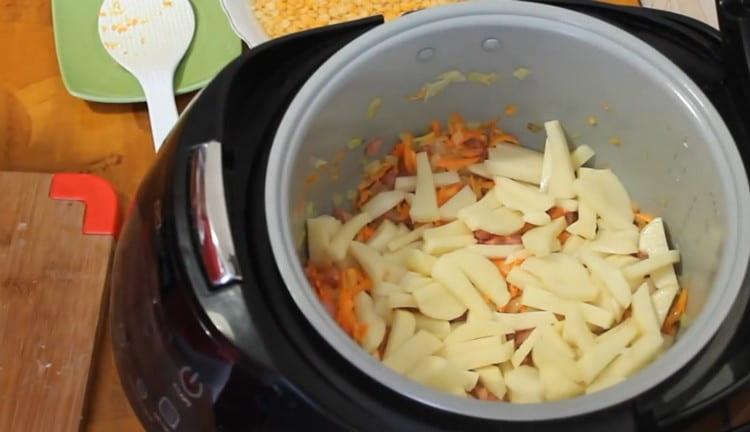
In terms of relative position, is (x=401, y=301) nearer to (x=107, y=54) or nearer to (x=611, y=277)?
(x=611, y=277)

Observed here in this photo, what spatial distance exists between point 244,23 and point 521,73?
0.92ft

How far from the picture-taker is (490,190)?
73 cm

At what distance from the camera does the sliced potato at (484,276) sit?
67 centimetres

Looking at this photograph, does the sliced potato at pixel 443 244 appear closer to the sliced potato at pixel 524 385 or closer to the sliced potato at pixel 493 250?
the sliced potato at pixel 493 250

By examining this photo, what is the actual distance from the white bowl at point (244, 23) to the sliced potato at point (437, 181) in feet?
0.67

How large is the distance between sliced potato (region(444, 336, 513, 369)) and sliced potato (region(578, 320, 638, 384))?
5cm

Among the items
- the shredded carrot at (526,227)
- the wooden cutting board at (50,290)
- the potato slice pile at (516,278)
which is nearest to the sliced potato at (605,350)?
the potato slice pile at (516,278)

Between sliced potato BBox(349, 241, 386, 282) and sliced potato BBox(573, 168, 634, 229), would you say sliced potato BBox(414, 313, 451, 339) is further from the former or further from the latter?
sliced potato BBox(573, 168, 634, 229)

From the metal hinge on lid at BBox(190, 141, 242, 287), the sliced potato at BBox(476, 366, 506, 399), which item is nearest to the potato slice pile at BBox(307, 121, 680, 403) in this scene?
the sliced potato at BBox(476, 366, 506, 399)

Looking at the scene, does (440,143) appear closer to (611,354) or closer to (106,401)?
(611,354)

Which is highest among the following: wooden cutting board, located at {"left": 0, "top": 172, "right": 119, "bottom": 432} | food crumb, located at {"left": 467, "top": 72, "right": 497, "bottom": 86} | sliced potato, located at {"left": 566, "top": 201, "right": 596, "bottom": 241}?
food crumb, located at {"left": 467, "top": 72, "right": 497, "bottom": 86}

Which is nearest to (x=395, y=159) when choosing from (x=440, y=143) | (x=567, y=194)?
(x=440, y=143)

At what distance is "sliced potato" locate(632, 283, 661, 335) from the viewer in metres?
0.64

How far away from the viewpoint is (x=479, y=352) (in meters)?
0.63
